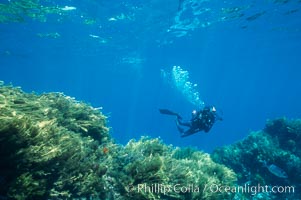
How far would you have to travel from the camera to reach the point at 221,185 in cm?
870

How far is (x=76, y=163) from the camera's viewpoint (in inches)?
241

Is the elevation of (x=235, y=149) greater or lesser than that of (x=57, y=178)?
greater

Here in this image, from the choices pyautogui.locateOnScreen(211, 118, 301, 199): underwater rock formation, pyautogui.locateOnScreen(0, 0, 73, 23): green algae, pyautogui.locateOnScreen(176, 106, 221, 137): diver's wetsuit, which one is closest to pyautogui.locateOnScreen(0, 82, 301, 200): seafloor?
pyautogui.locateOnScreen(211, 118, 301, 199): underwater rock formation

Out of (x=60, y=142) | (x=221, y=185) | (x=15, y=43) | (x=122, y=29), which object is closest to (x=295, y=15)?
(x=122, y=29)

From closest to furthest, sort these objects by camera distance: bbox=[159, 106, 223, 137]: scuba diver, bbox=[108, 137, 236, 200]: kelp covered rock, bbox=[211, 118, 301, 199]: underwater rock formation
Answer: bbox=[108, 137, 236, 200]: kelp covered rock
bbox=[211, 118, 301, 199]: underwater rock formation
bbox=[159, 106, 223, 137]: scuba diver

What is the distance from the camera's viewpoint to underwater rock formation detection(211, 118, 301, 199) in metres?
14.3

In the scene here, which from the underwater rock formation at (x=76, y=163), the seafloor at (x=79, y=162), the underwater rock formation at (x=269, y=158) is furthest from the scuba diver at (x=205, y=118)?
the underwater rock formation at (x=76, y=163)

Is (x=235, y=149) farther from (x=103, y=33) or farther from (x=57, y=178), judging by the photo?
(x=103, y=33)

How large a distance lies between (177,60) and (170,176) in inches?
2100

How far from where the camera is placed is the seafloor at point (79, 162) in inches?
192

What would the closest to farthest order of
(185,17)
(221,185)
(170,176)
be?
(170,176) → (221,185) → (185,17)

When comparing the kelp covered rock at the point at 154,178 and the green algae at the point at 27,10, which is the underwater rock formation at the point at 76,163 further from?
the green algae at the point at 27,10

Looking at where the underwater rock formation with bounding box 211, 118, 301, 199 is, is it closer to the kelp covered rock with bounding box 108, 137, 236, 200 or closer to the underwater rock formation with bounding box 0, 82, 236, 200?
the underwater rock formation with bounding box 0, 82, 236, 200

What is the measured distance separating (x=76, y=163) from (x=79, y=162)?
0.15 meters
